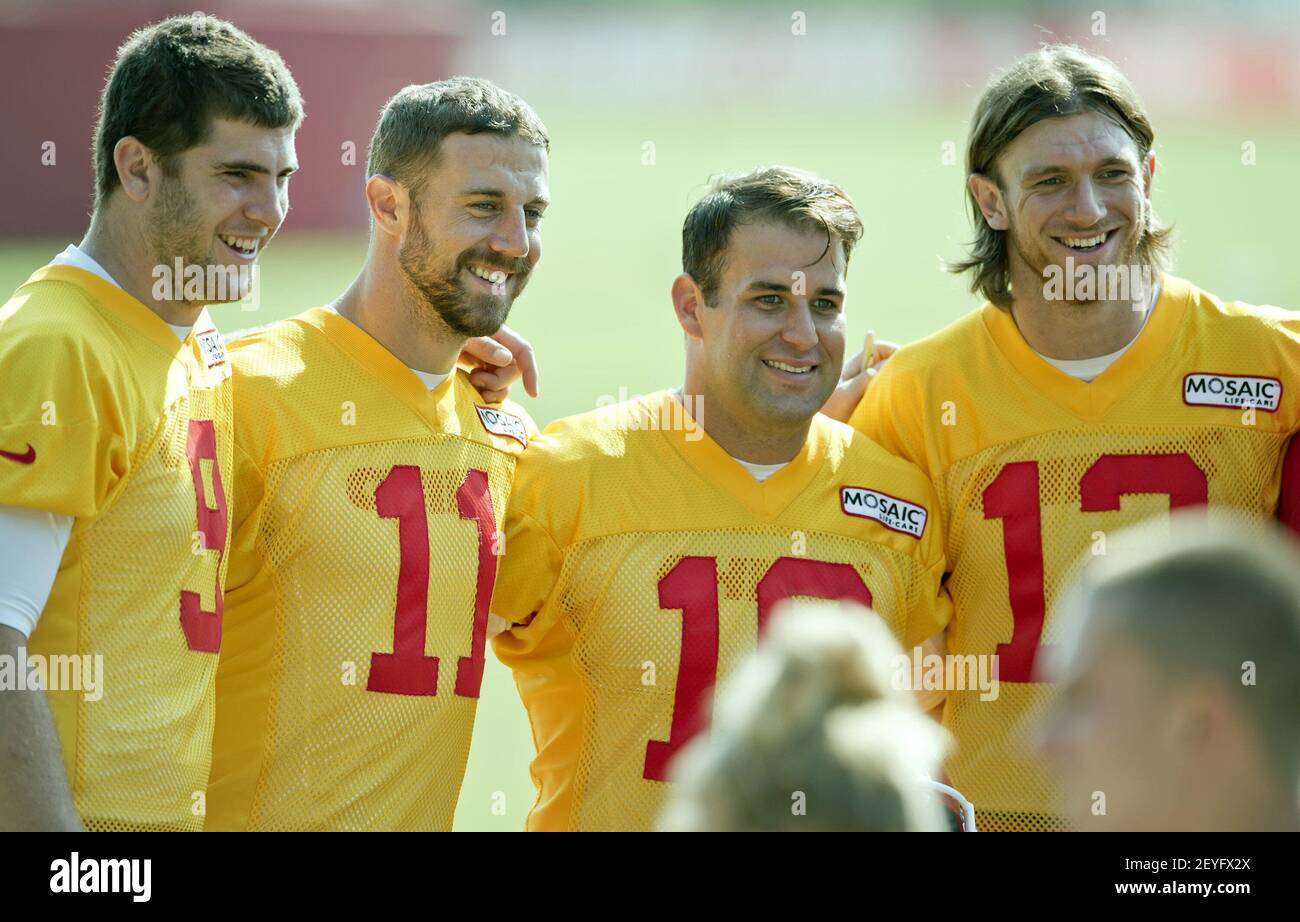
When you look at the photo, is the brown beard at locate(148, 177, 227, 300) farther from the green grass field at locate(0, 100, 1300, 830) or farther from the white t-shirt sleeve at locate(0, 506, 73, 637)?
the green grass field at locate(0, 100, 1300, 830)

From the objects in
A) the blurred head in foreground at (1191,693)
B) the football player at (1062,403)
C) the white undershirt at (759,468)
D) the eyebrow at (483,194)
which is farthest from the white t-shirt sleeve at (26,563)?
the football player at (1062,403)

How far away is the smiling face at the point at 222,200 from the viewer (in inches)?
116

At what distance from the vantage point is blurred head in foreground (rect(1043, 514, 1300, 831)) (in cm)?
186

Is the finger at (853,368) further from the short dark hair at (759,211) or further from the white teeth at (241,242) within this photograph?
the white teeth at (241,242)

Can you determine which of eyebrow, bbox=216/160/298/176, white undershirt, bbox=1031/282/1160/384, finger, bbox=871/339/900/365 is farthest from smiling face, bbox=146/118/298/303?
white undershirt, bbox=1031/282/1160/384

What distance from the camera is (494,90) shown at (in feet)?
11.4

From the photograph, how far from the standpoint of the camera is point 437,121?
3.42m

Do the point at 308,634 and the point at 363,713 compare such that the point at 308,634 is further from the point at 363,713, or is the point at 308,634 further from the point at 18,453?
the point at 18,453

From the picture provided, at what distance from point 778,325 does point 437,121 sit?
33.8 inches

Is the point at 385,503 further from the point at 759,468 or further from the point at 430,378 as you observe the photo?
the point at 759,468

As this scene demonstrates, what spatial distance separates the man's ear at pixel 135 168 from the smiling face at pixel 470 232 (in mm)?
624

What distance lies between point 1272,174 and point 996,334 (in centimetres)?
2377

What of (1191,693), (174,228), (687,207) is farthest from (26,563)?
(687,207)
